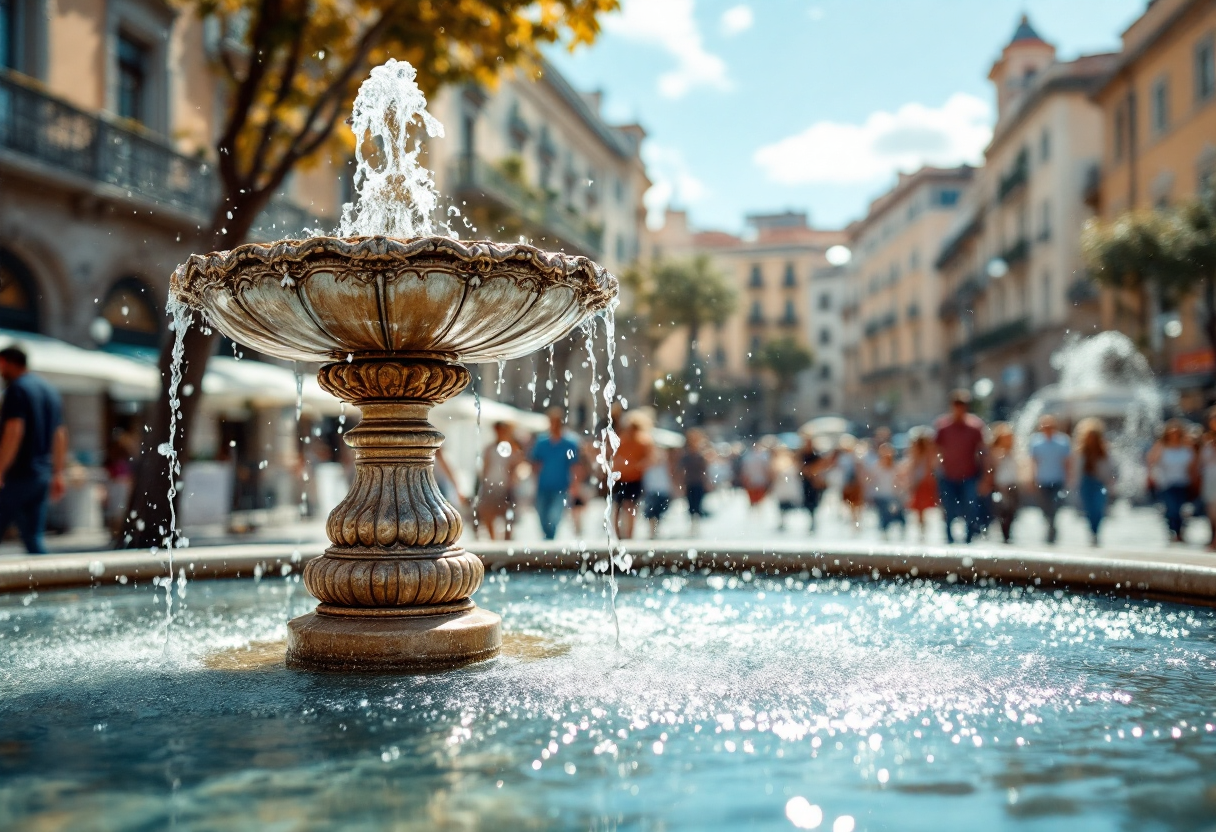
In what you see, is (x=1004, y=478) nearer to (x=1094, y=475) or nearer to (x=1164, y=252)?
(x=1094, y=475)

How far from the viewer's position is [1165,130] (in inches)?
1109

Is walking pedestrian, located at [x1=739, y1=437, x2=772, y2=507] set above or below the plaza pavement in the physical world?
above

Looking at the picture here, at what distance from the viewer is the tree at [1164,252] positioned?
2094 centimetres

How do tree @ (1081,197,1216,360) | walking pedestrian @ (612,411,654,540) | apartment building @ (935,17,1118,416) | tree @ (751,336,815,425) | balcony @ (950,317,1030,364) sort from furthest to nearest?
tree @ (751,336,815,425), balcony @ (950,317,1030,364), apartment building @ (935,17,1118,416), tree @ (1081,197,1216,360), walking pedestrian @ (612,411,654,540)

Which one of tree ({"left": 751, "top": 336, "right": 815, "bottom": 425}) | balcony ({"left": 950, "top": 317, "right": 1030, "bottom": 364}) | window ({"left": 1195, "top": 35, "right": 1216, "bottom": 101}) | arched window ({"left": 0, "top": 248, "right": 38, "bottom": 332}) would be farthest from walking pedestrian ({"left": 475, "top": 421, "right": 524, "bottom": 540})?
tree ({"left": 751, "top": 336, "right": 815, "bottom": 425})

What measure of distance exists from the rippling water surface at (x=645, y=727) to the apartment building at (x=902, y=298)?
55.5m

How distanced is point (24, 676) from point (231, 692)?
2.63ft

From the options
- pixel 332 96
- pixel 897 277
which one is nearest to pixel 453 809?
pixel 332 96

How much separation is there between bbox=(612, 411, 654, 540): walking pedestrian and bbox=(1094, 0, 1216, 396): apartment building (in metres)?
15.5

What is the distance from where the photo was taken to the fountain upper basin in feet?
12.5

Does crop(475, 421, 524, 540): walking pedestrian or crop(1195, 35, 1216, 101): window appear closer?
crop(475, 421, 524, 540): walking pedestrian

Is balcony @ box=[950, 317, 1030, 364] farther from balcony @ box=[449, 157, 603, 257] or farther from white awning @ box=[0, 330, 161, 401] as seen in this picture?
white awning @ box=[0, 330, 161, 401]

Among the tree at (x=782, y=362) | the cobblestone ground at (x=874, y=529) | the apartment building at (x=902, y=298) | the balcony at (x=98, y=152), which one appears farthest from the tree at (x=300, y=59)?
the tree at (x=782, y=362)

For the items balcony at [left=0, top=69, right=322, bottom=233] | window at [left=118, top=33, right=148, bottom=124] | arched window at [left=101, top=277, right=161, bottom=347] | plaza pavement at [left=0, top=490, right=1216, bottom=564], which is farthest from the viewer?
window at [left=118, top=33, right=148, bottom=124]
